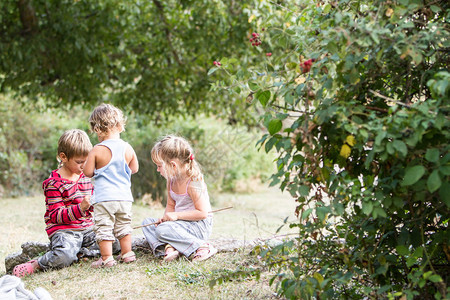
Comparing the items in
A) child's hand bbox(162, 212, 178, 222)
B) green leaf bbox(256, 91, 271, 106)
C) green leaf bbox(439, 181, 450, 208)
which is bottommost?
child's hand bbox(162, 212, 178, 222)

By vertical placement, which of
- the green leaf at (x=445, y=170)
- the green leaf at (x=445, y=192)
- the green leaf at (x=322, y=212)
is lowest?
the green leaf at (x=322, y=212)

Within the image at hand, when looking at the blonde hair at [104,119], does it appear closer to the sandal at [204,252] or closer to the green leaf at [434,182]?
the sandal at [204,252]

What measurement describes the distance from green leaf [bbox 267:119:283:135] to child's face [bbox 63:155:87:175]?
7.44 feet

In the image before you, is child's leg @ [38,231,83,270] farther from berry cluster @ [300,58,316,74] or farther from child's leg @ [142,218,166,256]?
berry cluster @ [300,58,316,74]

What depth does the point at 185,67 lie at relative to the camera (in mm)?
8406

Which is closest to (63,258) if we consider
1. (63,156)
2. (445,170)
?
(63,156)

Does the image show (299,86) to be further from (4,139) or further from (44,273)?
(4,139)

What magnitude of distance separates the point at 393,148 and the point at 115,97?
278 inches

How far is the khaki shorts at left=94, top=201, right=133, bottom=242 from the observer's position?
3883mm

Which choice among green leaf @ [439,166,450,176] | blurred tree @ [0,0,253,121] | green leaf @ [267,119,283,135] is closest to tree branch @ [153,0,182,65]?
blurred tree @ [0,0,253,121]

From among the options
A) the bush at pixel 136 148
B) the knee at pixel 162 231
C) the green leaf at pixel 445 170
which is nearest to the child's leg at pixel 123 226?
the knee at pixel 162 231

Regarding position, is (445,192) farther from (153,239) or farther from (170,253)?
(153,239)

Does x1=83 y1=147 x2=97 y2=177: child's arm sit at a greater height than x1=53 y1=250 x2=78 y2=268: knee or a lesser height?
greater

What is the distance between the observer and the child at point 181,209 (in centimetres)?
404
